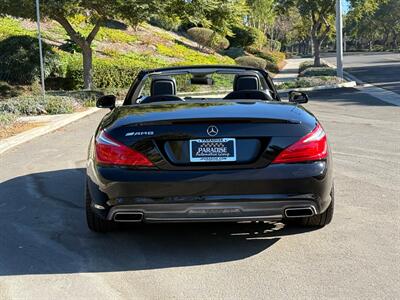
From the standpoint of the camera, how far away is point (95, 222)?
4.73 meters

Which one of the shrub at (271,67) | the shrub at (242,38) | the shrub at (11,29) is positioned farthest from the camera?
the shrub at (242,38)

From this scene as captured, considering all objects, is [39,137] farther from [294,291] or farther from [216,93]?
[216,93]

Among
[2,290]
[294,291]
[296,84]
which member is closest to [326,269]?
[294,291]

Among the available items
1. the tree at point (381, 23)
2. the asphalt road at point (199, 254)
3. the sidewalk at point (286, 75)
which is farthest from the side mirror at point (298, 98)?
the tree at point (381, 23)

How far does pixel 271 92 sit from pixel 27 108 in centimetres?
1126

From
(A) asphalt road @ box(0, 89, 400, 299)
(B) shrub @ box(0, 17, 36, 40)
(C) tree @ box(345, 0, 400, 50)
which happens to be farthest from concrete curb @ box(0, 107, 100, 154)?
(C) tree @ box(345, 0, 400, 50)

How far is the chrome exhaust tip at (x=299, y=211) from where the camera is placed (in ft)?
13.6

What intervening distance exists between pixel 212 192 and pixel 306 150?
0.75 m

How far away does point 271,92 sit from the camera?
5945 millimetres

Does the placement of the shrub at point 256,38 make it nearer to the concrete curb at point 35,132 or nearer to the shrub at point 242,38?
the shrub at point 242,38

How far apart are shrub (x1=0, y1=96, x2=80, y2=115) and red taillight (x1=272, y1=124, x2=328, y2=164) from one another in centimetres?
1227

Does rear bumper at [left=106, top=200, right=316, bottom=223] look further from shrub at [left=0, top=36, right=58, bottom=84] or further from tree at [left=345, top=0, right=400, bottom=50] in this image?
tree at [left=345, top=0, right=400, bottom=50]

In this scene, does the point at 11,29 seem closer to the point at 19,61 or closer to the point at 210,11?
the point at 19,61

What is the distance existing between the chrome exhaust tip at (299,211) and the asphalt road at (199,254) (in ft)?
1.06
